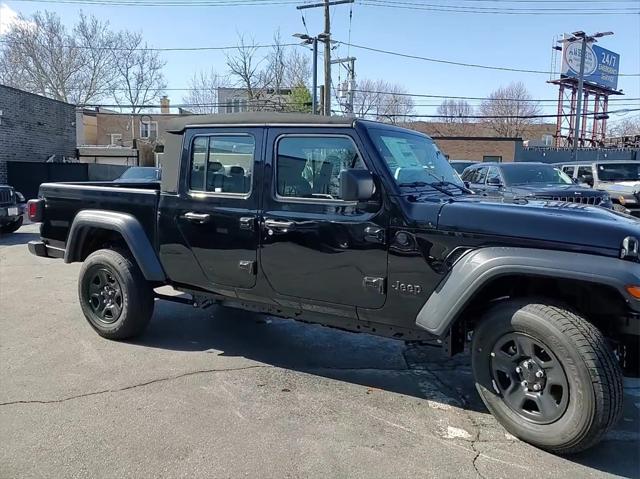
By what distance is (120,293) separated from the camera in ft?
16.2

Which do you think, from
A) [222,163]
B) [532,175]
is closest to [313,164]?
[222,163]

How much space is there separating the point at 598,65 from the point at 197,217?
53.4m

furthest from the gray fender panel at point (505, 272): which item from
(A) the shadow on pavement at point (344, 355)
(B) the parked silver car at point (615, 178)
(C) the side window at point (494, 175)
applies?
(B) the parked silver car at point (615, 178)

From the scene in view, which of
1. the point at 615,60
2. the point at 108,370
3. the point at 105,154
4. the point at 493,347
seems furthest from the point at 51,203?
the point at 615,60

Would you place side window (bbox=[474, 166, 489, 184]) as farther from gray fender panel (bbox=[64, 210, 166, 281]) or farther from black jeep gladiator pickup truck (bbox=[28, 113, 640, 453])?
gray fender panel (bbox=[64, 210, 166, 281])

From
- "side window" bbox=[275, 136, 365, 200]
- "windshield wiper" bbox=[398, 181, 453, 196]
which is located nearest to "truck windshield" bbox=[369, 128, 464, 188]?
"windshield wiper" bbox=[398, 181, 453, 196]

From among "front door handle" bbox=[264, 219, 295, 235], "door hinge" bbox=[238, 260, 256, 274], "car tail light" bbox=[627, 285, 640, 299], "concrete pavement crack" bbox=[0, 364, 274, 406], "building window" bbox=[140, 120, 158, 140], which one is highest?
"building window" bbox=[140, 120, 158, 140]

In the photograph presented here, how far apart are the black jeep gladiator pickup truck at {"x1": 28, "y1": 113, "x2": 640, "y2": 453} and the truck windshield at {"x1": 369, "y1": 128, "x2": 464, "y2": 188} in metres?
0.02

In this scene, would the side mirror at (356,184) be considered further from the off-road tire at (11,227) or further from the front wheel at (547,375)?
the off-road tire at (11,227)

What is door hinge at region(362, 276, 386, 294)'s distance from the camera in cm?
361

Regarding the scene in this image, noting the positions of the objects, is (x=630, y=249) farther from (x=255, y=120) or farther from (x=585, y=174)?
(x=585, y=174)

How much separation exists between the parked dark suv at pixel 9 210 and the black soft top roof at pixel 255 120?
8848 millimetres

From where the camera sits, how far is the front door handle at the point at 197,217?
429 cm

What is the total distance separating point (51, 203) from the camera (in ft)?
18.0
